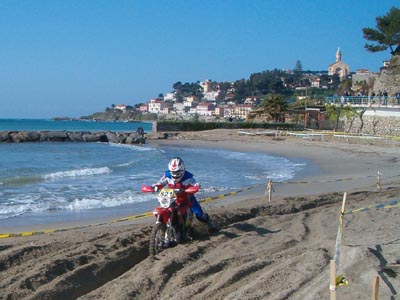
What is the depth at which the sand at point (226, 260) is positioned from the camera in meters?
6.07

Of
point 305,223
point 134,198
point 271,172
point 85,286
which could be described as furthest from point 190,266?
point 271,172

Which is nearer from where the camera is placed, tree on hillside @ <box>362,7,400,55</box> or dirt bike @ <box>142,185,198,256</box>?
dirt bike @ <box>142,185,198,256</box>

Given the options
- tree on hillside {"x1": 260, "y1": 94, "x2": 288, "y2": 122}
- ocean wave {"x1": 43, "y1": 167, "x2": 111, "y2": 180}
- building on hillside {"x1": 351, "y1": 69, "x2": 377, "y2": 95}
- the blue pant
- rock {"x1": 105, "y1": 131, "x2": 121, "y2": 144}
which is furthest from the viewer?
building on hillside {"x1": 351, "y1": 69, "x2": 377, "y2": 95}

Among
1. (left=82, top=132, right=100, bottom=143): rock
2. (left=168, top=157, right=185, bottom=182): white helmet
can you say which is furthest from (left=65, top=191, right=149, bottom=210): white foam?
(left=82, top=132, right=100, bottom=143): rock

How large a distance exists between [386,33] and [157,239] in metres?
66.1

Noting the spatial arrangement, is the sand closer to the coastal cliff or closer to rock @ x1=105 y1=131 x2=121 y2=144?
the coastal cliff

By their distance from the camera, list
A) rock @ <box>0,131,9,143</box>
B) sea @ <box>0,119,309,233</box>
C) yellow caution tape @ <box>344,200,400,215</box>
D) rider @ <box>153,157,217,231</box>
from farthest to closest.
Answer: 1. rock @ <box>0,131,9,143</box>
2. sea @ <box>0,119,309,233</box>
3. yellow caution tape @ <box>344,200,400,215</box>
4. rider @ <box>153,157,217,231</box>

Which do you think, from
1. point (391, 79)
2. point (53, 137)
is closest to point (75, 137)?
point (53, 137)

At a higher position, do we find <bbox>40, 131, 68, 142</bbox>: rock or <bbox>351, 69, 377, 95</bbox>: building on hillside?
<bbox>351, 69, 377, 95</bbox>: building on hillside

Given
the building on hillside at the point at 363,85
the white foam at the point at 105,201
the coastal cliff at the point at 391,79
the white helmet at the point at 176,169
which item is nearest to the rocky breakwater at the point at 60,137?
the coastal cliff at the point at 391,79

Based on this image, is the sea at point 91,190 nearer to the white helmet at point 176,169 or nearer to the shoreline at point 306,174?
the shoreline at point 306,174

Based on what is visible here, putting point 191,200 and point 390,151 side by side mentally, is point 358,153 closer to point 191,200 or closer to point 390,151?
point 390,151

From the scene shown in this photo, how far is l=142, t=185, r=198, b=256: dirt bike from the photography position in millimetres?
7876

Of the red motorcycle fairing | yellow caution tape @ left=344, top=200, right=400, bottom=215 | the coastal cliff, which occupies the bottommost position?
yellow caution tape @ left=344, top=200, right=400, bottom=215
